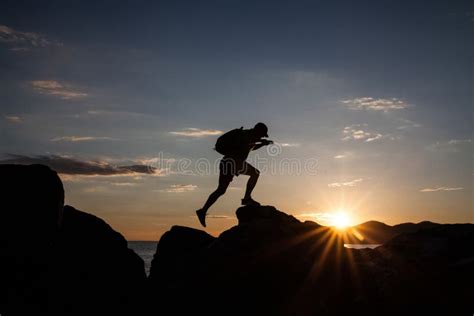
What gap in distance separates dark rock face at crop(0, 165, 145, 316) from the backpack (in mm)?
4893

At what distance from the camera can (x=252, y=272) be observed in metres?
10.7

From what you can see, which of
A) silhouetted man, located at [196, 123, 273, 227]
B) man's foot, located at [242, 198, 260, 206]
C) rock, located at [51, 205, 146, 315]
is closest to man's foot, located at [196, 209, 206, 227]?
silhouetted man, located at [196, 123, 273, 227]

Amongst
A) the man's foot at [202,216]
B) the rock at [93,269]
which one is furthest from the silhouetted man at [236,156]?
the rock at [93,269]

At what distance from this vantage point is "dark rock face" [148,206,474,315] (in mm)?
10375

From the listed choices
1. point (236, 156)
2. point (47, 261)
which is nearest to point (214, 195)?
point (236, 156)

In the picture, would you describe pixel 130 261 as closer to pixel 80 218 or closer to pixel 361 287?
pixel 80 218

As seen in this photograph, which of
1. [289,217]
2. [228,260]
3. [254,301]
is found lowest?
[254,301]

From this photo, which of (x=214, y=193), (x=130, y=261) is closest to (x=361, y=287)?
(x=214, y=193)

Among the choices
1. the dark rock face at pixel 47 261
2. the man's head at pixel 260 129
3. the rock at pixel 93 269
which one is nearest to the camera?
the dark rock face at pixel 47 261

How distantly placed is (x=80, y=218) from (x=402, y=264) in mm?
9908

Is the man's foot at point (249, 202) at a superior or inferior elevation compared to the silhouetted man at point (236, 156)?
inferior

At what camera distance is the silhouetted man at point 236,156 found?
45.6 feet

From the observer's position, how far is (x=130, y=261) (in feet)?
46.3

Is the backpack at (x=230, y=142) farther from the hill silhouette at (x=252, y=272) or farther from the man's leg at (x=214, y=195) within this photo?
the hill silhouette at (x=252, y=272)
